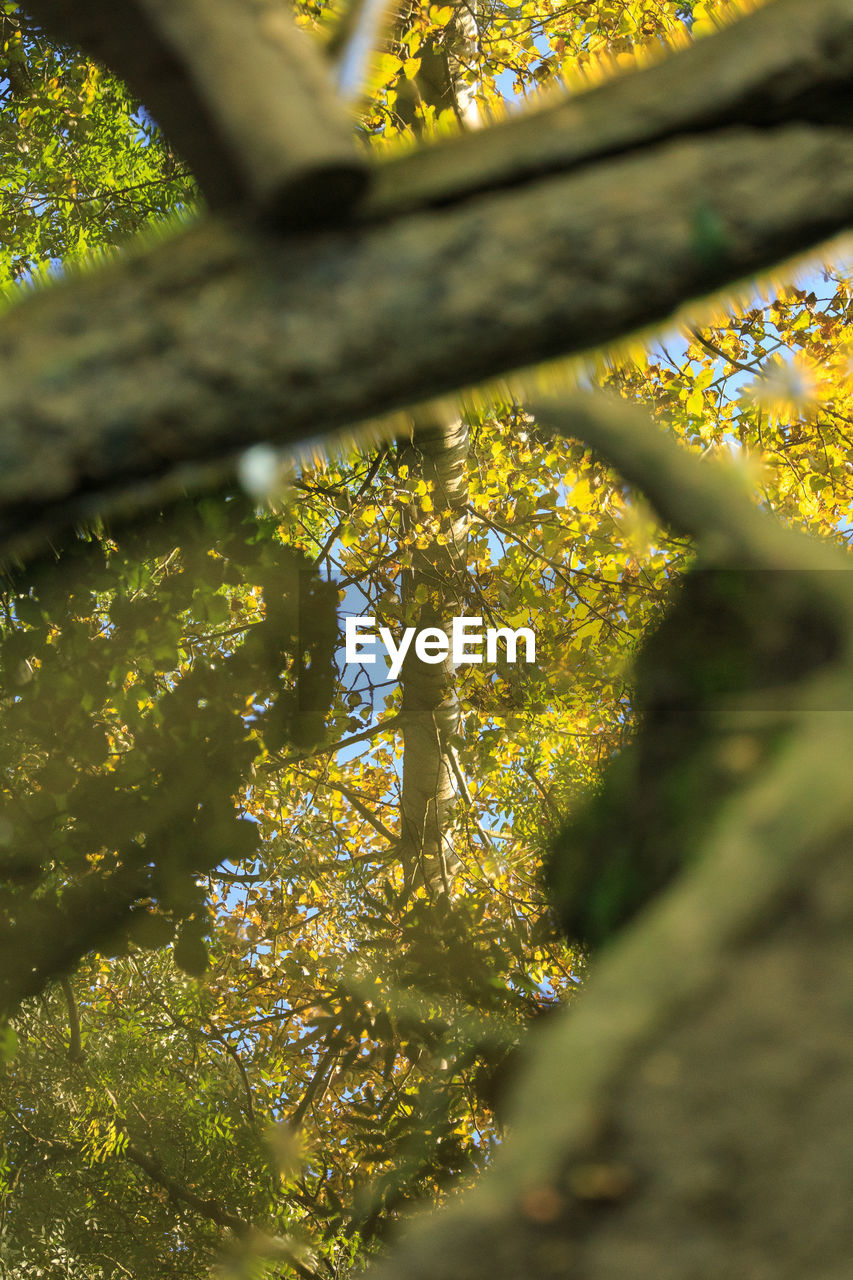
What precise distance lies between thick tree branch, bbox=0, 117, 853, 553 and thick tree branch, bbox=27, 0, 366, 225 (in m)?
0.04

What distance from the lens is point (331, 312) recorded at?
720 mm

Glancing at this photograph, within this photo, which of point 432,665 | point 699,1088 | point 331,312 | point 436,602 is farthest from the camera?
point 436,602

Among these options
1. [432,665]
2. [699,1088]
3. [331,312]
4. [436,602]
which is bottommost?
[699,1088]

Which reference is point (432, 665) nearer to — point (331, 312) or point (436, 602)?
point (436, 602)

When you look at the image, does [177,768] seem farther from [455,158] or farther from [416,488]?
[455,158]

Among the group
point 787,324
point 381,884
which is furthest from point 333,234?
point 787,324

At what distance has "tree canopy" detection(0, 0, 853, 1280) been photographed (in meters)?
0.70

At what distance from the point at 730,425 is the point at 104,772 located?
9.54 ft

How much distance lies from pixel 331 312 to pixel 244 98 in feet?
0.55

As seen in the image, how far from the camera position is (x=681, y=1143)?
1.96 feet

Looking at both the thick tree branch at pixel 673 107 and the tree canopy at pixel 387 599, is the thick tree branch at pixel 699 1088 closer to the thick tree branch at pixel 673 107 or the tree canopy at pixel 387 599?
the tree canopy at pixel 387 599

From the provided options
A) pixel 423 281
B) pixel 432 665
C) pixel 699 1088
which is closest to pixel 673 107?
pixel 423 281

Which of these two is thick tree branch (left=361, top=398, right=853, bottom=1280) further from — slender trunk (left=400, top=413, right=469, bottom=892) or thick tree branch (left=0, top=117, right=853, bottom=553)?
slender trunk (left=400, top=413, right=469, bottom=892)

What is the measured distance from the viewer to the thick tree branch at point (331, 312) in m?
0.70
